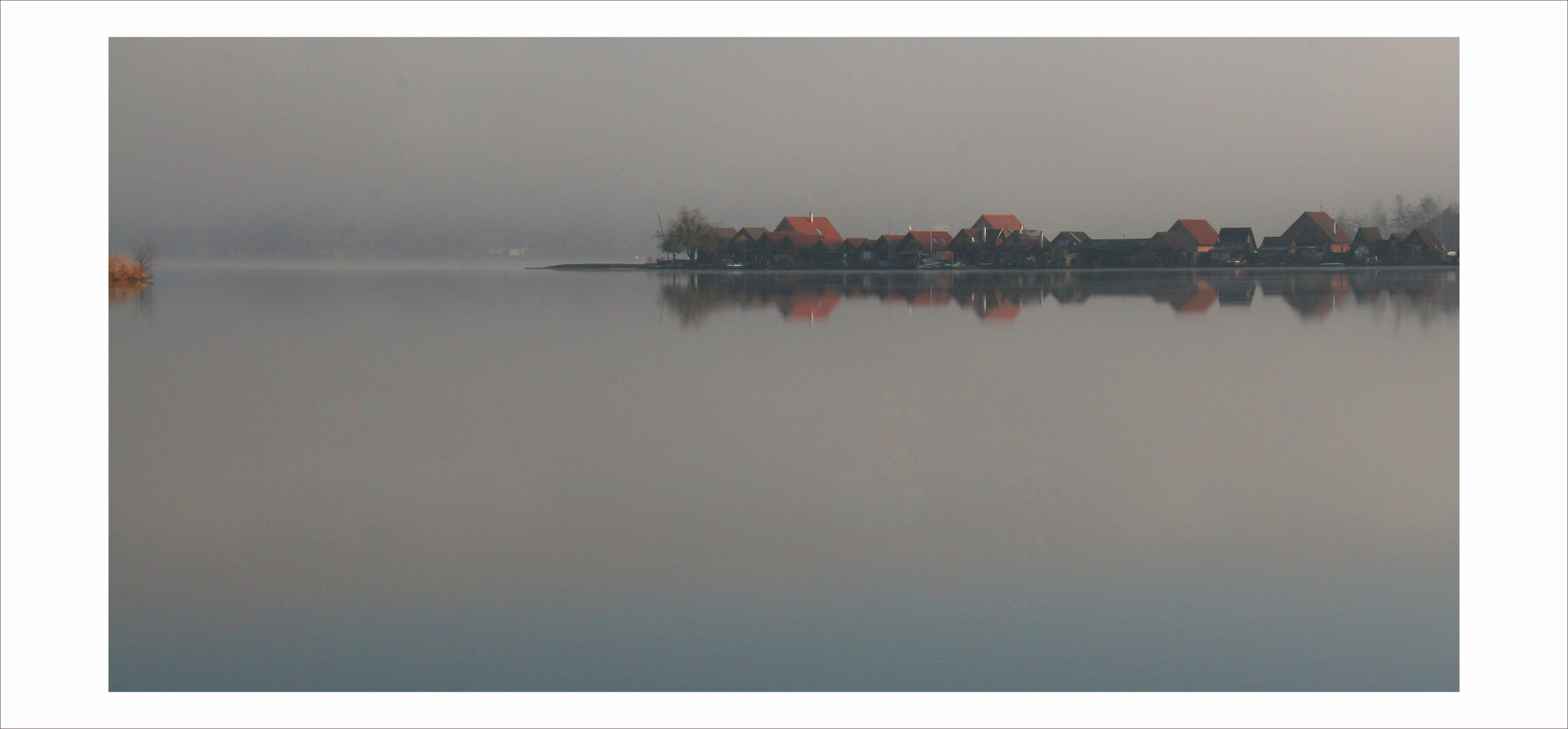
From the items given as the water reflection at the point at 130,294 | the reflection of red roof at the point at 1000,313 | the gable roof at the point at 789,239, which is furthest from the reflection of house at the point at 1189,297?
the gable roof at the point at 789,239

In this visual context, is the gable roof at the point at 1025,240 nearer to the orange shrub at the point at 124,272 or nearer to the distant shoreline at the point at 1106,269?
the distant shoreline at the point at 1106,269

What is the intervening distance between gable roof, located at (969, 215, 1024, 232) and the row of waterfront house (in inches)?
1.5

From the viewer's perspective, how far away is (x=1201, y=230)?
45500 millimetres

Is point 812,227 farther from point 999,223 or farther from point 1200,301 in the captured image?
point 1200,301

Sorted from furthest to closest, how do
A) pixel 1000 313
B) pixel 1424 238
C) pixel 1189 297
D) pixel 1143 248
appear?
pixel 1143 248, pixel 1424 238, pixel 1189 297, pixel 1000 313

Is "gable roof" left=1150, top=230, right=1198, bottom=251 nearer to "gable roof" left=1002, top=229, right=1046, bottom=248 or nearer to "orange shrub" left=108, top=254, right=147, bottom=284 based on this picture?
"gable roof" left=1002, top=229, right=1046, bottom=248

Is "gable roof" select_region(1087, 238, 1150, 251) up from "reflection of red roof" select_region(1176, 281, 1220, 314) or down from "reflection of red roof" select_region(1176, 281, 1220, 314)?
up

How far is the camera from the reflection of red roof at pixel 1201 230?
44938 mm

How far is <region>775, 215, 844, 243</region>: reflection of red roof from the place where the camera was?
5175cm

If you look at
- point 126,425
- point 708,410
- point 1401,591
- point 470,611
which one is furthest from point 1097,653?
point 126,425

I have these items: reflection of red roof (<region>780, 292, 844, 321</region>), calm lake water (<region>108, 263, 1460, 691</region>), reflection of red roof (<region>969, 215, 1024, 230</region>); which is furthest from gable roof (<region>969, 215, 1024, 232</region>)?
calm lake water (<region>108, 263, 1460, 691</region>)

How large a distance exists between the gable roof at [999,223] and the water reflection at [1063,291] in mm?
10538

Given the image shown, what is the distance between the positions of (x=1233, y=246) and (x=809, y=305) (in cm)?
3302

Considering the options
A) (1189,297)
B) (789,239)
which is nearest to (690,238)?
(789,239)
